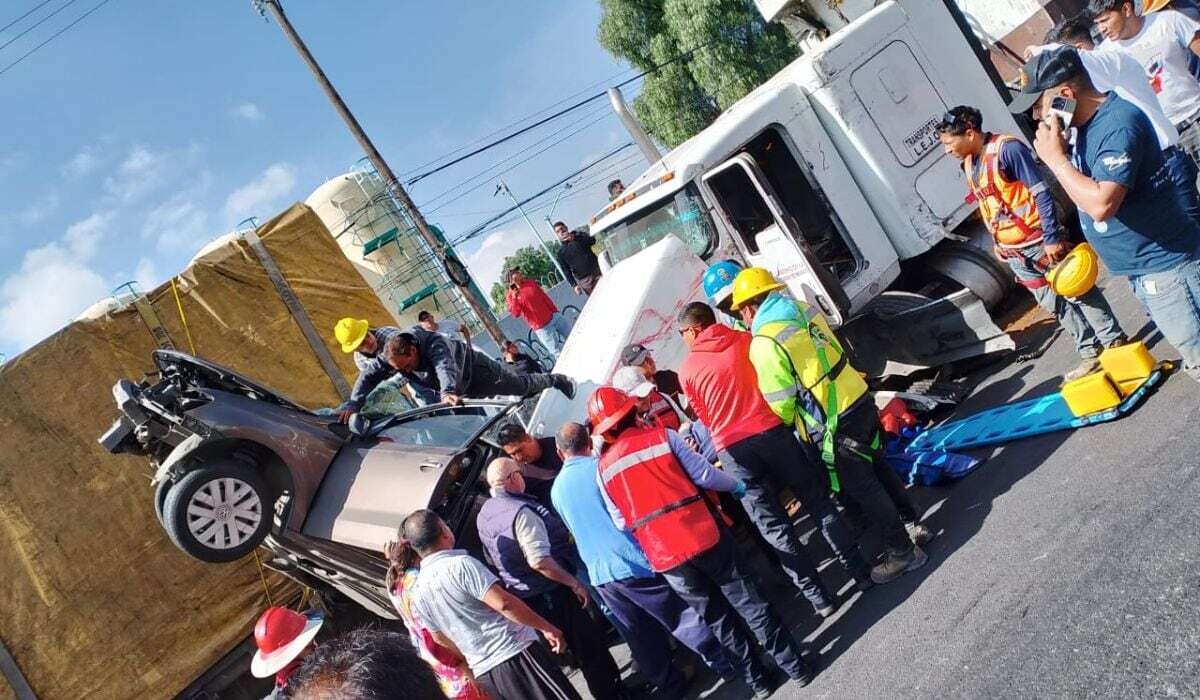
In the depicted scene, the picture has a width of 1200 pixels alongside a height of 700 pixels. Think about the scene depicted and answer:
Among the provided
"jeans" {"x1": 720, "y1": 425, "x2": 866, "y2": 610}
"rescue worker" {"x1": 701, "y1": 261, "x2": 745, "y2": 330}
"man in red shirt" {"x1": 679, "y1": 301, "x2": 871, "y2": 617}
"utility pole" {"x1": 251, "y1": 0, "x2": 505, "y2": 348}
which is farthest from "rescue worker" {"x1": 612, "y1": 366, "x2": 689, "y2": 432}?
"utility pole" {"x1": 251, "y1": 0, "x2": 505, "y2": 348}

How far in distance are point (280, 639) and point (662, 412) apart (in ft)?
8.49

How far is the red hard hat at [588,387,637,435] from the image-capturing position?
419 centimetres

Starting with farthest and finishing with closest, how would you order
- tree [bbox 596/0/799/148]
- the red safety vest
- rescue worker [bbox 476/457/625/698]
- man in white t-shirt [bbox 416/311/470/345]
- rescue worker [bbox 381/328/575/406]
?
tree [bbox 596/0/799/148], man in white t-shirt [bbox 416/311/470/345], rescue worker [bbox 381/328/575/406], the red safety vest, rescue worker [bbox 476/457/625/698]

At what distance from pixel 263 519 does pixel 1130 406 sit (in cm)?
559

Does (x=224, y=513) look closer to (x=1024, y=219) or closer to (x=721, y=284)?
(x=721, y=284)

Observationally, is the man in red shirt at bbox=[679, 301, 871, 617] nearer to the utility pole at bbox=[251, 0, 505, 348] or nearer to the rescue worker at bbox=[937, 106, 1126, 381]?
the rescue worker at bbox=[937, 106, 1126, 381]

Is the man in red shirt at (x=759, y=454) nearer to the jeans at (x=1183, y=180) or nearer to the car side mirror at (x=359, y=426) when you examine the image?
the jeans at (x=1183, y=180)

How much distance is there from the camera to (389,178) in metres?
14.7

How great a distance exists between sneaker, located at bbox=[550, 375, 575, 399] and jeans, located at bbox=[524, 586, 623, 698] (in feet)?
5.82

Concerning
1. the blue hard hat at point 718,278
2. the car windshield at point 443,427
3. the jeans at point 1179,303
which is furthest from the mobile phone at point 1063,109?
the car windshield at point 443,427

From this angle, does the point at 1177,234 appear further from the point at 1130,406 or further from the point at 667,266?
the point at 667,266

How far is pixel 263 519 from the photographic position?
19.6 ft

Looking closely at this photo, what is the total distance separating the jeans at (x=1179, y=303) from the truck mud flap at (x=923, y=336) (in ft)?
8.84

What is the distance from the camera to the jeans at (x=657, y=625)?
14.7 feet
